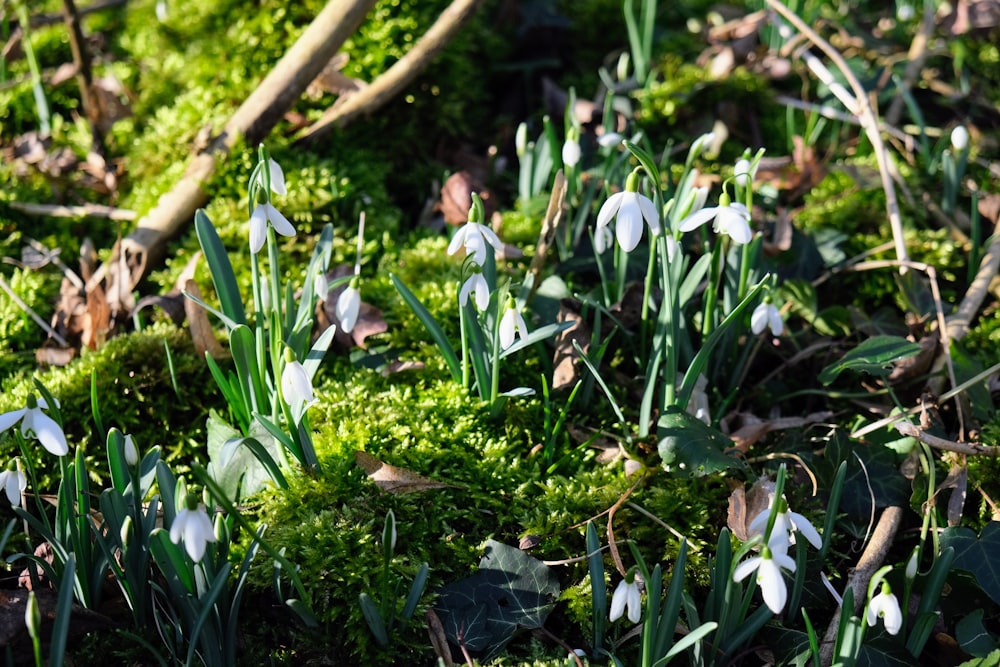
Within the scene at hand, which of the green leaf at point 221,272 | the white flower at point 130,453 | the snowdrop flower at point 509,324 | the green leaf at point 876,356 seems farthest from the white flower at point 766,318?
the white flower at point 130,453

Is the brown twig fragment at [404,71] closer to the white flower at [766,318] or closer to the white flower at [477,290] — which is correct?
the white flower at [477,290]

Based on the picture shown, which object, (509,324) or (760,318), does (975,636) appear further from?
(509,324)

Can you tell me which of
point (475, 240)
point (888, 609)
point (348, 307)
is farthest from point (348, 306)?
point (888, 609)

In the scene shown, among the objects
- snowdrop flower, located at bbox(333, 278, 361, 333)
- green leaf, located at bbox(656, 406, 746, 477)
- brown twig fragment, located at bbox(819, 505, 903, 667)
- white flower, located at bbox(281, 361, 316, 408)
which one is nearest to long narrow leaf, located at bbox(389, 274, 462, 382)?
snowdrop flower, located at bbox(333, 278, 361, 333)

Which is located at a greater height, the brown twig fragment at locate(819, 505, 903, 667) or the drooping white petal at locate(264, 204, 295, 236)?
the drooping white petal at locate(264, 204, 295, 236)

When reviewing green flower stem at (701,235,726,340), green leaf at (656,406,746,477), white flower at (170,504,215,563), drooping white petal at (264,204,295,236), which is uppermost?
drooping white petal at (264,204,295,236)

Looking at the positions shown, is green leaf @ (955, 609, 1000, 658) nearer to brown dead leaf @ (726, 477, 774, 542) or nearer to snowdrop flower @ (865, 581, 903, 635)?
snowdrop flower @ (865, 581, 903, 635)

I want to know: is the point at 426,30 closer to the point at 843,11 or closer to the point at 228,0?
the point at 228,0
